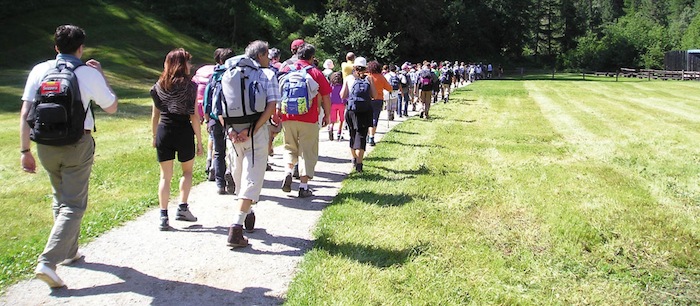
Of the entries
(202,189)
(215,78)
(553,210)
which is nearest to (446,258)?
(553,210)

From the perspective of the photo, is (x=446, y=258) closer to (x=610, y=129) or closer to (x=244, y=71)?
(x=244, y=71)

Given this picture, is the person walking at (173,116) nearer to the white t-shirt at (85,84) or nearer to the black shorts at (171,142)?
the black shorts at (171,142)

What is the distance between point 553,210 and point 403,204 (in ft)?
5.72

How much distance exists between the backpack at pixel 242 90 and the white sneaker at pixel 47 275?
1946 mm

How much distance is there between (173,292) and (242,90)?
1.86 meters

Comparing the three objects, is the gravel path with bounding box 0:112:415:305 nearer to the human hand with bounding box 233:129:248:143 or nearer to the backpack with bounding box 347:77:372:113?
the human hand with bounding box 233:129:248:143

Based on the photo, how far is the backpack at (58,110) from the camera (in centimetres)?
406

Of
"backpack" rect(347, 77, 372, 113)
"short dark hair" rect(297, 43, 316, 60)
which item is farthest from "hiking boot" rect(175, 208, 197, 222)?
"backpack" rect(347, 77, 372, 113)

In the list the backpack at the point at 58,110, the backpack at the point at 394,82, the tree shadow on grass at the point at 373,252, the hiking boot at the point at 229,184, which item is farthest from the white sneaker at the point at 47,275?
the backpack at the point at 394,82

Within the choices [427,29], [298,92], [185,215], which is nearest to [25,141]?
[185,215]

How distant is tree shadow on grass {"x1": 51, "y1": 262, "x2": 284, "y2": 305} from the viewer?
4.22 metres

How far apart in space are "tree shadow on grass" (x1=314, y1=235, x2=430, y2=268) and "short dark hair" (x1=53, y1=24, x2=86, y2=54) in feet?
8.75

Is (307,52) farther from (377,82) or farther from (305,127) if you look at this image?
(377,82)

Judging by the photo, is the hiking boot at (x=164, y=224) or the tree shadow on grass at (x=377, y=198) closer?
the hiking boot at (x=164, y=224)
